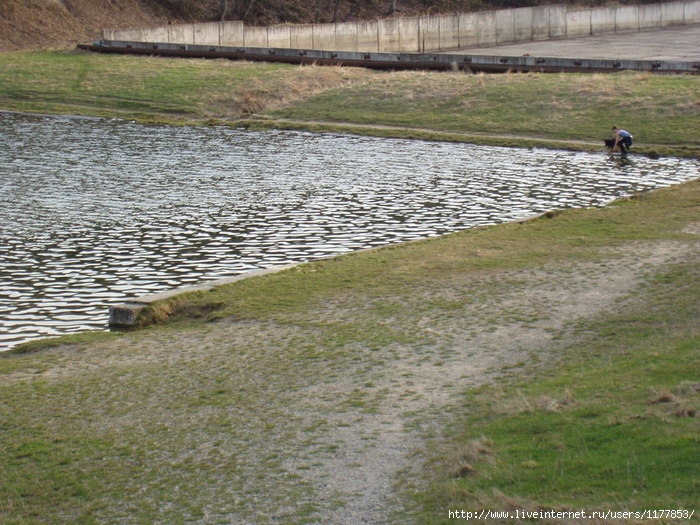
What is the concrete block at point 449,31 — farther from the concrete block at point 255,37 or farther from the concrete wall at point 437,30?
the concrete block at point 255,37

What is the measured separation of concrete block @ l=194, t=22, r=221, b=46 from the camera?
68.5 meters

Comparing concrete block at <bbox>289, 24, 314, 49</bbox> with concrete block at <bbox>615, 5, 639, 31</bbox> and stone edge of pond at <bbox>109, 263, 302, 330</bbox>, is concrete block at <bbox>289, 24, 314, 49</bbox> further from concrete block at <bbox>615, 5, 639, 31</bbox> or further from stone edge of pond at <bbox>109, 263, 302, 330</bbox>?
stone edge of pond at <bbox>109, 263, 302, 330</bbox>

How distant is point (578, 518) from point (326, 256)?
14715mm

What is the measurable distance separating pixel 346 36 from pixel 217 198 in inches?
1966

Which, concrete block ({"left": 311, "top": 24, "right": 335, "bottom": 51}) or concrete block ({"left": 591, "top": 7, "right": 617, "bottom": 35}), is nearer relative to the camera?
concrete block ({"left": 311, "top": 24, "right": 335, "bottom": 51})

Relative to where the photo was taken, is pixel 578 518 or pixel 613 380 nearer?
pixel 578 518

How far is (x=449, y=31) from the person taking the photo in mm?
85312

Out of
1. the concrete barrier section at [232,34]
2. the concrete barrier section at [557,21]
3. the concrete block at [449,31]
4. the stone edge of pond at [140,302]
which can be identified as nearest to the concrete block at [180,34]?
the concrete barrier section at [232,34]

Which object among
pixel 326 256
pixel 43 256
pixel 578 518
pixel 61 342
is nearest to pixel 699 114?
pixel 326 256

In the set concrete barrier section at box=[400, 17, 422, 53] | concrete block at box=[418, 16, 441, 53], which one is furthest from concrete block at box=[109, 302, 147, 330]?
concrete block at box=[418, 16, 441, 53]

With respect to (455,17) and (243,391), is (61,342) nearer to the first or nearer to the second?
(243,391)

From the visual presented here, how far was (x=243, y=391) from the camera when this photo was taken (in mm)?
13789

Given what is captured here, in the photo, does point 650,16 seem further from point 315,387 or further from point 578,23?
point 315,387

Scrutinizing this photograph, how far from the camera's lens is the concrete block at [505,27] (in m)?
90.0
